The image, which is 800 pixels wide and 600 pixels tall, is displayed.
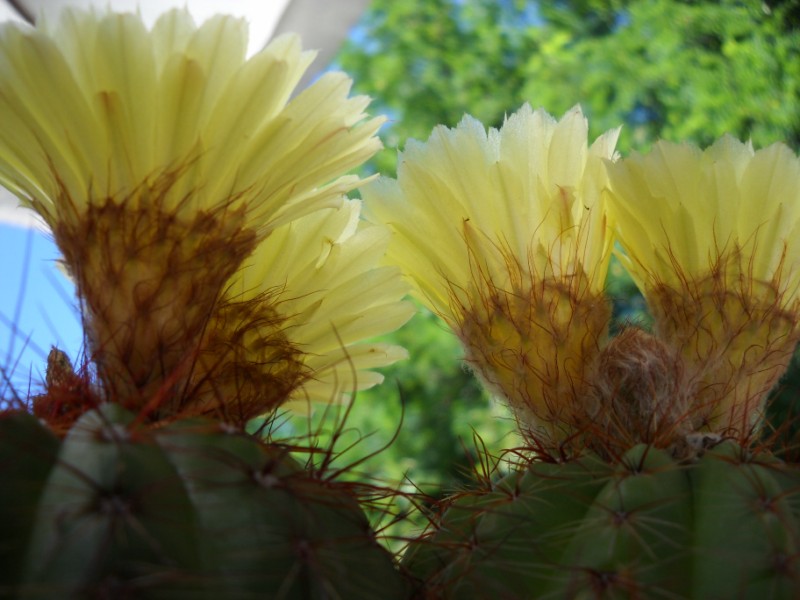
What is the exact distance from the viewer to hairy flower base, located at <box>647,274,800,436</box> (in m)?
0.58

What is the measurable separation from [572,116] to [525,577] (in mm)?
287

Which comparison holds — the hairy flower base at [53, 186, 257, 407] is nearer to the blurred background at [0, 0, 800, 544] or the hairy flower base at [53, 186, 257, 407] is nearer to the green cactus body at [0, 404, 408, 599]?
Answer: the green cactus body at [0, 404, 408, 599]

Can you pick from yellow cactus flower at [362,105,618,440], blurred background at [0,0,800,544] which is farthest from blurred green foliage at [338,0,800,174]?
yellow cactus flower at [362,105,618,440]

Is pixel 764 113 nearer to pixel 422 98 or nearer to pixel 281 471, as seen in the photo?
pixel 422 98

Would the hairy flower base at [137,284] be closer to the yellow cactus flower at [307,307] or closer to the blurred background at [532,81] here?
the yellow cactus flower at [307,307]

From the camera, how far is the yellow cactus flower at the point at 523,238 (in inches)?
23.4

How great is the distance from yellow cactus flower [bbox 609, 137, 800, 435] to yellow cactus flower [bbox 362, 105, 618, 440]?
1.4 inches

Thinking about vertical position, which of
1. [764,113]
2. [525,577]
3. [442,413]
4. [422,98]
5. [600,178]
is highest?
[422,98]

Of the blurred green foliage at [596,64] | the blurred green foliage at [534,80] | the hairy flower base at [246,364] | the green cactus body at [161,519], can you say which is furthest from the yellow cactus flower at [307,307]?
the blurred green foliage at [534,80]

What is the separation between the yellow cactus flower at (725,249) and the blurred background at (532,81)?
1.72 metres

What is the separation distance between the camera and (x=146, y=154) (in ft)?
1.71

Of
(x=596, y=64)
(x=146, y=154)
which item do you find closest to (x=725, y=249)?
(x=146, y=154)

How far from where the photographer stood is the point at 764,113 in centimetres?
290

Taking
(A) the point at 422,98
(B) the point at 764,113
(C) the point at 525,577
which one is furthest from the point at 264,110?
(A) the point at 422,98
